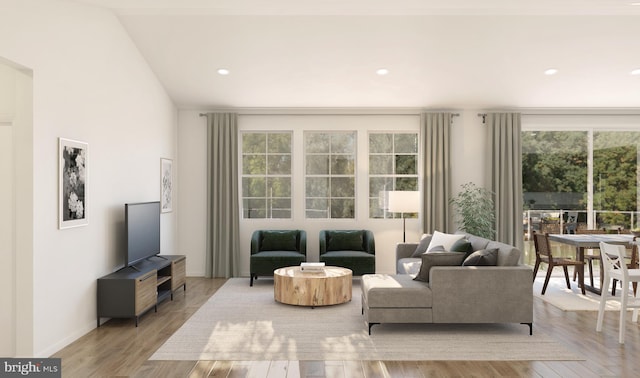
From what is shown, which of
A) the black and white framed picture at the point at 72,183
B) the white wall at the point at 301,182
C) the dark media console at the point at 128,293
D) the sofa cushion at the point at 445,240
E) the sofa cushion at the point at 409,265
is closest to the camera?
the black and white framed picture at the point at 72,183

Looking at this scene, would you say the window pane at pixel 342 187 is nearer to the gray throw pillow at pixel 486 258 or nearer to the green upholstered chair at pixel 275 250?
the green upholstered chair at pixel 275 250

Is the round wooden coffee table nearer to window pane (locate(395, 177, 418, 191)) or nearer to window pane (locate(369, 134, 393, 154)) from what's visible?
window pane (locate(395, 177, 418, 191))

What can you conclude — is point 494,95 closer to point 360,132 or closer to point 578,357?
point 360,132

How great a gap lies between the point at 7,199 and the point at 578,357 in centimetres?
500

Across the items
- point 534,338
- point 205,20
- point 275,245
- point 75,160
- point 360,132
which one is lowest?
point 534,338

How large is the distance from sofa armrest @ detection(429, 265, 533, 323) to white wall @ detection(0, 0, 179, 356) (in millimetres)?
3443

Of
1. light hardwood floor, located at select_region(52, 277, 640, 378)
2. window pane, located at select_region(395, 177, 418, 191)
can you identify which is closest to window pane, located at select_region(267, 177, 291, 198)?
window pane, located at select_region(395, 177, 418, 191)

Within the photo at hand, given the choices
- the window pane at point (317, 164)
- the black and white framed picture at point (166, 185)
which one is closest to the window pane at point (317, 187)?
the window pane at point (317, 164)

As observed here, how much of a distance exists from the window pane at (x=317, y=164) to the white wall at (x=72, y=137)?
2.73 m

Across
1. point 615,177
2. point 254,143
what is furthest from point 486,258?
point 615,177

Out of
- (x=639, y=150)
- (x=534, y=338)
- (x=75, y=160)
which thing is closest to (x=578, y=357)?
(x=534, y=338)

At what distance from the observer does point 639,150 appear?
7.98m

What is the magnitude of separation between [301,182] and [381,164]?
1.38 m

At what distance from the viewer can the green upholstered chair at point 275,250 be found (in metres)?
6.95
